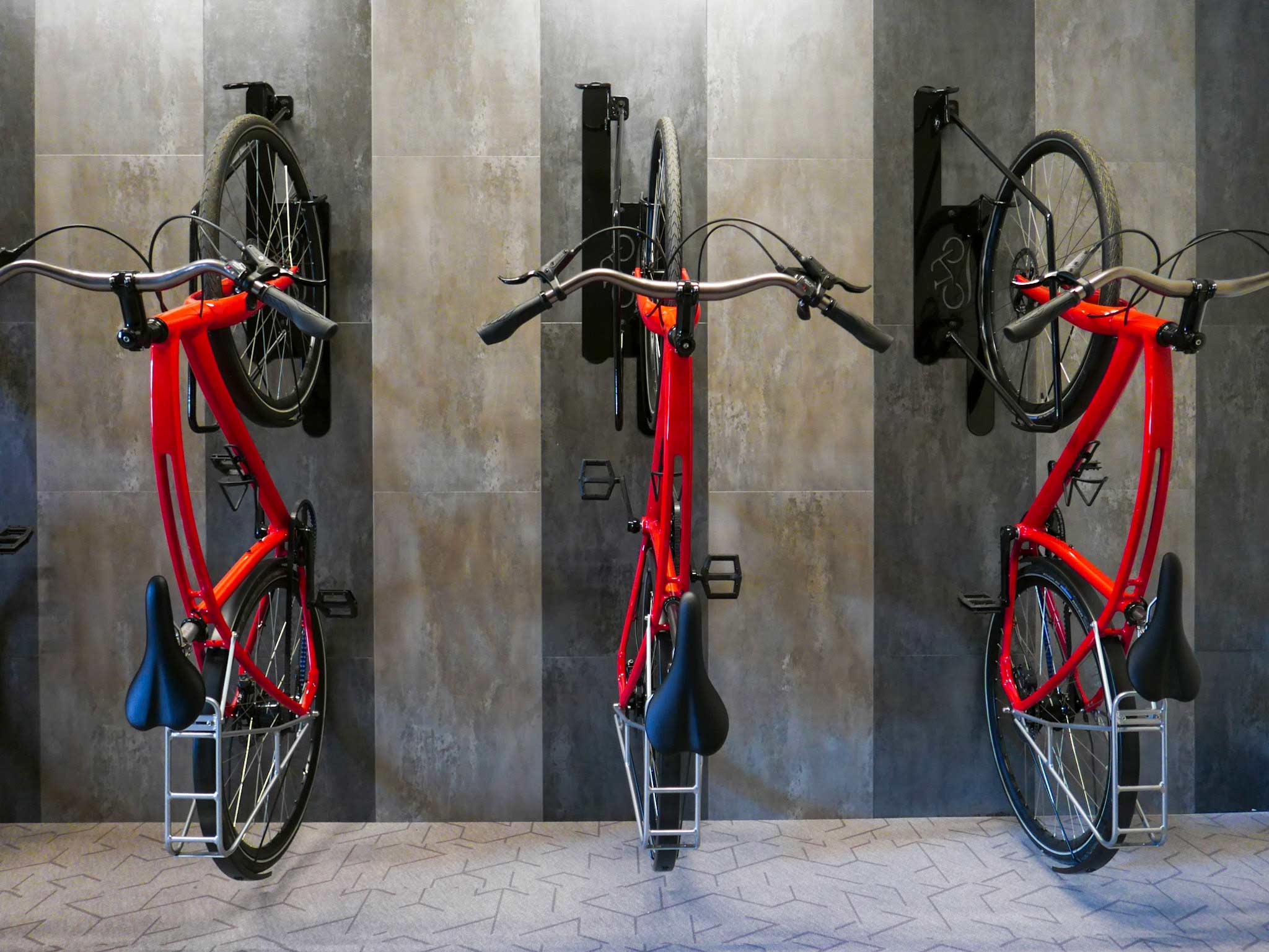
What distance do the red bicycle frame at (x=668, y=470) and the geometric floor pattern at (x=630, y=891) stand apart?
1.87 feet

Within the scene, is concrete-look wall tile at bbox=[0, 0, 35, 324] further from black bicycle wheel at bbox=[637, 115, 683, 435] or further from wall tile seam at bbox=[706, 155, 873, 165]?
wall tile seam at bbox=[706, 155, 873, 165]

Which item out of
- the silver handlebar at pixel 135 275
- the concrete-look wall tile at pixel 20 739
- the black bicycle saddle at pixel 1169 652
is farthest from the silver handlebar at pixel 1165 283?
the concrete-look wall tile at pixel 20 739

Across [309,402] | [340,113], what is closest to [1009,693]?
[309,402]

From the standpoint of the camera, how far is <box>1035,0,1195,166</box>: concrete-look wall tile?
8.87ft

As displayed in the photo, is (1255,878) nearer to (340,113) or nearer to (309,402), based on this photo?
(309,402)

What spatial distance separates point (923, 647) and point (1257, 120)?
1838 mm

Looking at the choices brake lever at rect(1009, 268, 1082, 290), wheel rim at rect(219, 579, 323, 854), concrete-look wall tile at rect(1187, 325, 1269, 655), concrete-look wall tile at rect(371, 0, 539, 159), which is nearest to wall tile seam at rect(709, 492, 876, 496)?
brake lever at rect(1009, 268, 1082, 290)

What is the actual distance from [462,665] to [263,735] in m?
0.61

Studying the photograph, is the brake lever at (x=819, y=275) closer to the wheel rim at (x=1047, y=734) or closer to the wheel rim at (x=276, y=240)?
the wheel rim at (x=1047, y=734)

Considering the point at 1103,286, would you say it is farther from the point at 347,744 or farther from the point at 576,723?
the point at 347,744

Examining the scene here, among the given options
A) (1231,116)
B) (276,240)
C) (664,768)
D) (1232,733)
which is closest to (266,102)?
(276,240)

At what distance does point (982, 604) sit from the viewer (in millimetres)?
2594

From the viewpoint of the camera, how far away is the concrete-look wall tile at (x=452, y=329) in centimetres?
267

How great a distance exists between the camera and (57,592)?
8.79 feet
